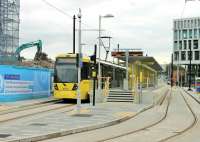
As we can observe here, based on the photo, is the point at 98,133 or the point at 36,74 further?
the point at 36,74

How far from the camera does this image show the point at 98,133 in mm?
17672

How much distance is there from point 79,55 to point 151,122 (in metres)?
5.88

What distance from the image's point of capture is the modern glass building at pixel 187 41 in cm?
14675

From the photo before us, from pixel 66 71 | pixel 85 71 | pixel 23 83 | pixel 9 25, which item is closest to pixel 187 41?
pixel 9 25

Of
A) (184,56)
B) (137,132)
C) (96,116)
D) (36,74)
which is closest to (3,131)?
(137,132)

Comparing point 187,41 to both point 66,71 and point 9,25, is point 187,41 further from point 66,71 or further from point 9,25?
point 66,71

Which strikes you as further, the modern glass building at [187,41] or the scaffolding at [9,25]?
the modern glass building at [187,41]

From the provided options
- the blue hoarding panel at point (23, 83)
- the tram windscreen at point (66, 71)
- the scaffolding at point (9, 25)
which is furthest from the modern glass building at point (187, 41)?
the tram windscreen at point (66, 71)

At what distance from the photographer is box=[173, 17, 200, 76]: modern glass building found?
146750 millimetres

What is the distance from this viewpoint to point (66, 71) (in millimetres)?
38625

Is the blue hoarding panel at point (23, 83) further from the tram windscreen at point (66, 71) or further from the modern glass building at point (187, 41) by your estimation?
the modern glass building at point (187, 41)

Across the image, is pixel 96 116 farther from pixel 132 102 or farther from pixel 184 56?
pixel 184 56

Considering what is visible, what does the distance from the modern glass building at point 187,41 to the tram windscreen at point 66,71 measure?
357ft

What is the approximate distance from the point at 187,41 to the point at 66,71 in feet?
370
